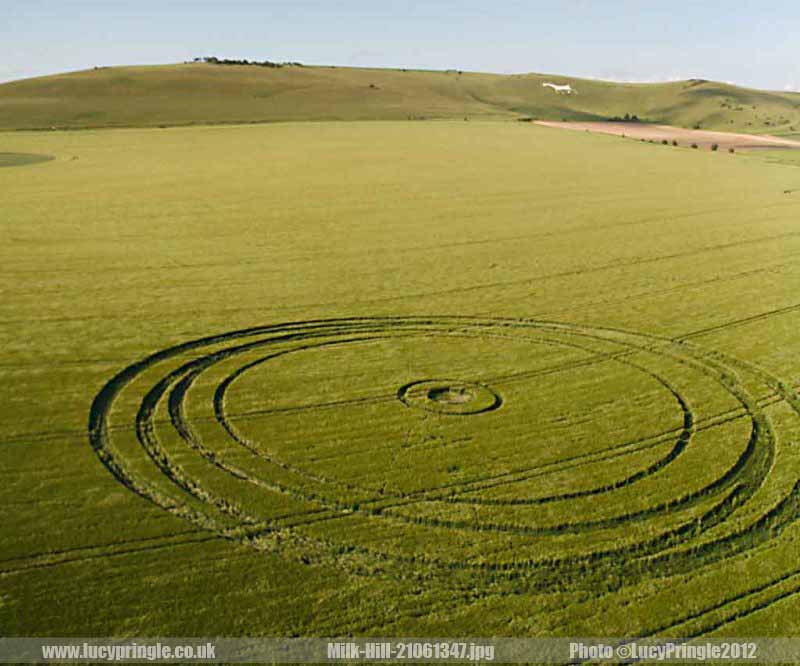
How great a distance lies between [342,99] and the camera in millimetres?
125688

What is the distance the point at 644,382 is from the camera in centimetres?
1797

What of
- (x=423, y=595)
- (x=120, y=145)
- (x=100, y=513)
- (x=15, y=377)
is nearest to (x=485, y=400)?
(x=423, y=595)

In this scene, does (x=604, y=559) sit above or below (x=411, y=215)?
below

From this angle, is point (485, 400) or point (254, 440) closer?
point (254, 440)

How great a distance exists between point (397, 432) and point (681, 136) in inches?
3644

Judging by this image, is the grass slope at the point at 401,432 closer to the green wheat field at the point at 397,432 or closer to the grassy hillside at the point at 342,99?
the green wheat field at the point at 397,432

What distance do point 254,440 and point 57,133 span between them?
85.7 m

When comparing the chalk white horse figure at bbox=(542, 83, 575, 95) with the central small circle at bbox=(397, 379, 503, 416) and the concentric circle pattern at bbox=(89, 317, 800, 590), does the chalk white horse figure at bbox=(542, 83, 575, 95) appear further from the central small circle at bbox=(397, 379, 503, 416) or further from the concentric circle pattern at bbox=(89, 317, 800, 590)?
the central small circle at bbox=(397, 379, 503, 416)

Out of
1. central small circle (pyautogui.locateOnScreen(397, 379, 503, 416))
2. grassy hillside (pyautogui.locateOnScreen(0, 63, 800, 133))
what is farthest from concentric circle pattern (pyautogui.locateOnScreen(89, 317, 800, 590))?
grassy hillside (pyautogui.locateOnScreen(0, 63, 800, 133))

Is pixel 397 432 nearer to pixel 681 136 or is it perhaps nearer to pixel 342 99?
pixel 681 136

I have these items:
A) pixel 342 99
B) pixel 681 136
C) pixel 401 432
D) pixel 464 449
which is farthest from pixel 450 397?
pixel 342 99

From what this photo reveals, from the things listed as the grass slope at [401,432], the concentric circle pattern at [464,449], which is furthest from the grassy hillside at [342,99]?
the concentric circle pattern at [464,449]

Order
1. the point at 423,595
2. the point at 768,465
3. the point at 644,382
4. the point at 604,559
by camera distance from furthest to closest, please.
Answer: the point at 644,382 < the point at 768,465 < the point at 604,559 < the point at 423,595

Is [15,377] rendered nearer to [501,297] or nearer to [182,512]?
[182,512]
